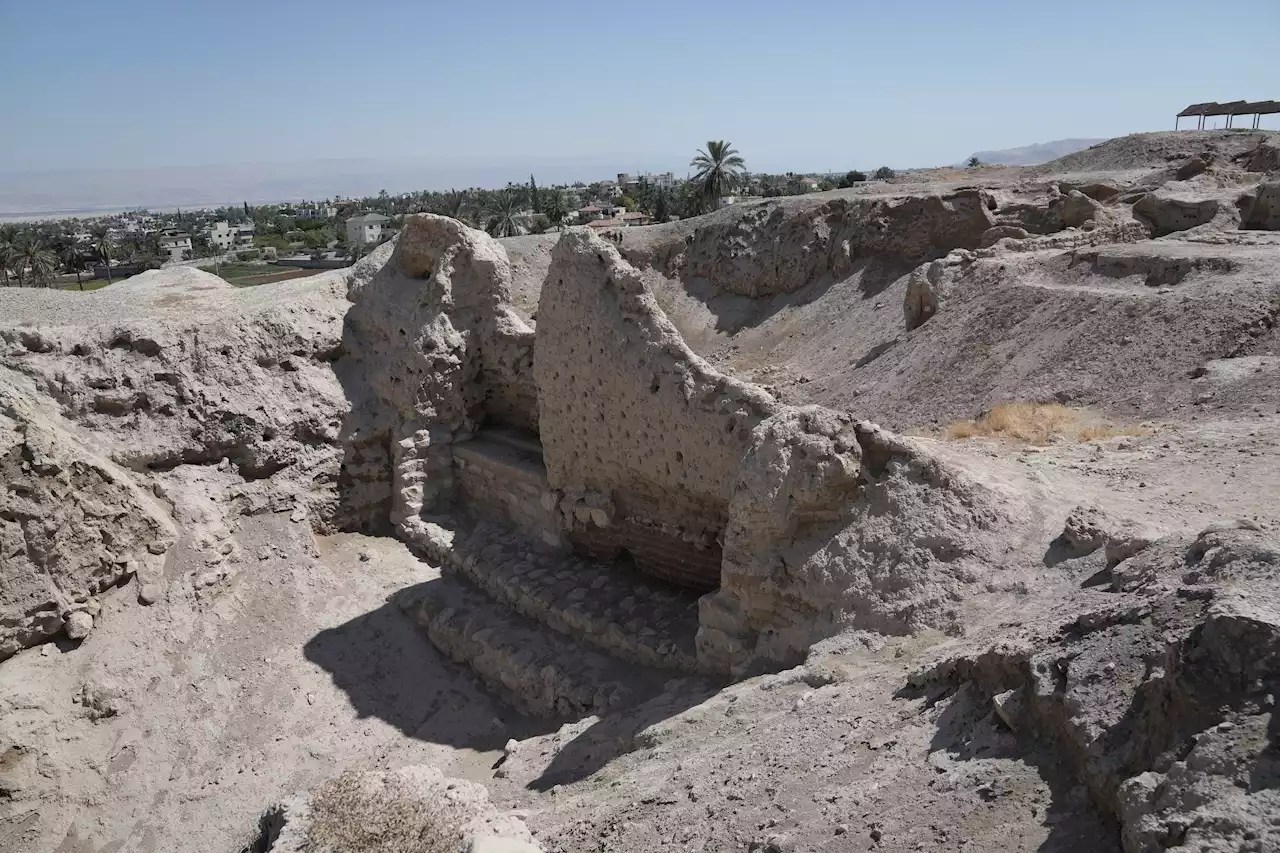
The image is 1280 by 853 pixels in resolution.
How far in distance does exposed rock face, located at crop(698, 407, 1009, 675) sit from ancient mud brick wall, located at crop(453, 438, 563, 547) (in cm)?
386

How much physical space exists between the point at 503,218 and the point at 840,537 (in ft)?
132

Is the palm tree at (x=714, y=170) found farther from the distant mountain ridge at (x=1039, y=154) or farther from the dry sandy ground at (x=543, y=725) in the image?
the distant mountain ridge at (x=1039, y=154)

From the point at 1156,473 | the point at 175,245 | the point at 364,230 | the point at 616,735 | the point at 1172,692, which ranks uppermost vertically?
the point at 364,230

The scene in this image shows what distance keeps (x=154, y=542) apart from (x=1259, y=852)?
34.2ft

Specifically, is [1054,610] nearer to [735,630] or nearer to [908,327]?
[735,630]

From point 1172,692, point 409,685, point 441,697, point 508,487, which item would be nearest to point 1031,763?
point 1172,692

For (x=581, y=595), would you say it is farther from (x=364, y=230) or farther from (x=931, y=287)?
(x=364, y=230)

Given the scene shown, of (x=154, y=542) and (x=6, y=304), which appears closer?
(x=154, y=542)

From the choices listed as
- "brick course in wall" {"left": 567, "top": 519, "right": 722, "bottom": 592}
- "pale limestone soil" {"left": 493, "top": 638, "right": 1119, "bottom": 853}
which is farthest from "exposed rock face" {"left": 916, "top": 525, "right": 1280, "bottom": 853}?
"brick course in wall" {"left": 567, "top": 519, "right": 722, "bottom": 592}

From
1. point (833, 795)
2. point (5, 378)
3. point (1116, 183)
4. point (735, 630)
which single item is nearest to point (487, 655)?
point (735, 630)

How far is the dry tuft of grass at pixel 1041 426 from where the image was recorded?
1077 centimetres

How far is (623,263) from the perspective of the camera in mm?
8852

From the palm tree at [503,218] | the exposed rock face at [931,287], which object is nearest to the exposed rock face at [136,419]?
the exposed rock face at [931,287]

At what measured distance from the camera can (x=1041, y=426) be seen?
11.7m
